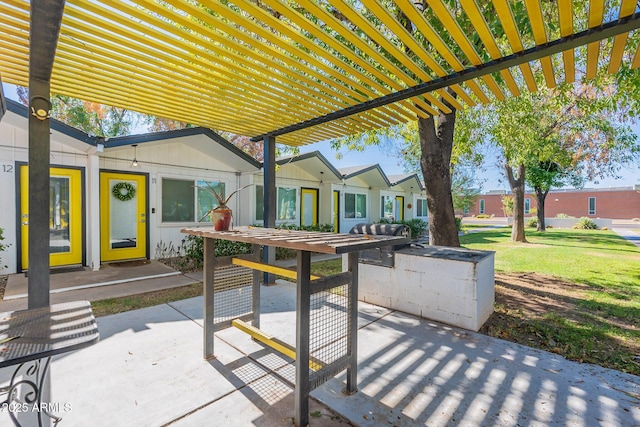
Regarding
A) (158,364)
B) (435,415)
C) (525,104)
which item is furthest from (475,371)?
(525,104)

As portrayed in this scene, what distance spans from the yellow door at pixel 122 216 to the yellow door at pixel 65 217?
48 cm

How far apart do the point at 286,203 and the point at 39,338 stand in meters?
9.33

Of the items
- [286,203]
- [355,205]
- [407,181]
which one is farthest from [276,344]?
[407,181]

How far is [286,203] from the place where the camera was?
10.8 m

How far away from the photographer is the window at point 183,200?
795 centimetres

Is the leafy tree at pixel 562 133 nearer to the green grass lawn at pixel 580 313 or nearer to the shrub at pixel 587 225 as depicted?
the green grass lawn at pixel 580 313

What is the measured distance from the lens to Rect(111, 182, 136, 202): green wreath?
23.4 ft

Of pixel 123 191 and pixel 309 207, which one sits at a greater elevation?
pixel 123 191

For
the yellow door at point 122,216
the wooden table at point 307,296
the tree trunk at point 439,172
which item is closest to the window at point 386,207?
the tree trunk at point 439,172

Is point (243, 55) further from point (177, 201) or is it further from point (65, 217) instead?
point (177, 201)

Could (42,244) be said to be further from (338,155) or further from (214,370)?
(338,155)

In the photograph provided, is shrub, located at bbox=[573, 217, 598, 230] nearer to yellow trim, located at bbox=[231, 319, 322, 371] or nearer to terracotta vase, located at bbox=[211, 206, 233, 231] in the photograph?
yellow trim, located at bbox=[231, 319, 322, 371]

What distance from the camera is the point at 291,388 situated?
2439 mm

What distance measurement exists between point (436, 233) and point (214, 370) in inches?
177
